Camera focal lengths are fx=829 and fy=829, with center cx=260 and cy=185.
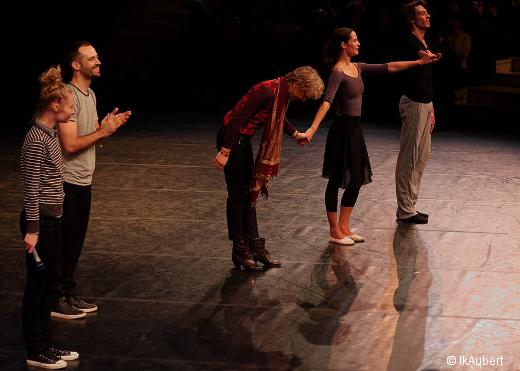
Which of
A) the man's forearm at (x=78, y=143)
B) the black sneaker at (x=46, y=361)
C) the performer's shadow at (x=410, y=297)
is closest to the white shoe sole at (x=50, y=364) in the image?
the black sneaker at (x=46, y=361)

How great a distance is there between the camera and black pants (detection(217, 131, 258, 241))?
4984 millimetres

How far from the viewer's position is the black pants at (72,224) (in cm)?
416

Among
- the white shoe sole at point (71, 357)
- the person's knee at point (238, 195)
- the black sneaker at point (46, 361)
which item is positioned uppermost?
the person's knee at point (238, 195)

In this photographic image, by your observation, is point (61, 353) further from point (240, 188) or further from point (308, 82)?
point (308, 82)

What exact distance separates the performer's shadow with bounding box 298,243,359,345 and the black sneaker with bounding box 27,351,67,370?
1.19m

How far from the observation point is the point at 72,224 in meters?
4.18

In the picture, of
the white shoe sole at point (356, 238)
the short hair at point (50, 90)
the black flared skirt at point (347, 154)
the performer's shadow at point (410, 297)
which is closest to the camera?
the short hair at point (50, 90)

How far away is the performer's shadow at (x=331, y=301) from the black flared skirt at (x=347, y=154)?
1.52 ft

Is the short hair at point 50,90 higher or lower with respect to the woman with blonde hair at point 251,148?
higher

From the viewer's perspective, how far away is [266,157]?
505 centimetres

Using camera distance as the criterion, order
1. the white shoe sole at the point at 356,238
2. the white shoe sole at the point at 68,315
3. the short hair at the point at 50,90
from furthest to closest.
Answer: the white shoe sole at the point at 356,238, the white shoe sole at the point at 68,315, the short hair at the point at 50,90

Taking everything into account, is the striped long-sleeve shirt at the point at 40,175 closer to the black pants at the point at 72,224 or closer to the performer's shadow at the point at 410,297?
the black pants at the point at 72,224

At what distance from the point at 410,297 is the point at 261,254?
99 centimetres

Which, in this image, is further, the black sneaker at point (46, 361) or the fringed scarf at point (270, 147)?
the fringed scarf at point (270, 147)
